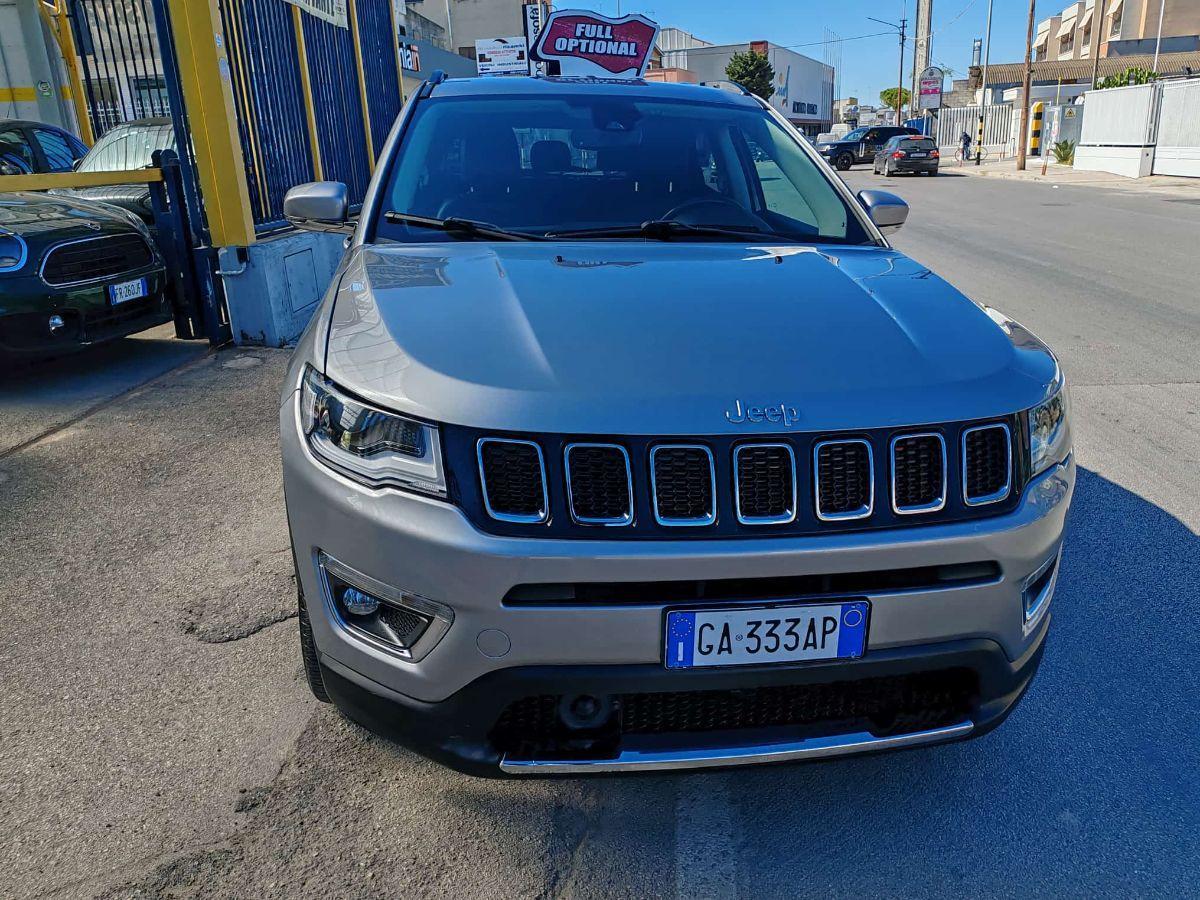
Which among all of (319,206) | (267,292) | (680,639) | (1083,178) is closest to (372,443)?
(680,639)

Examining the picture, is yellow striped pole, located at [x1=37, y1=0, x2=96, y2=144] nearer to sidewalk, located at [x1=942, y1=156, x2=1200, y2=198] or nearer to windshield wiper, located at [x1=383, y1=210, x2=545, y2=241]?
windshield wiper, located at [x1=383, y1=210, x2=545, y2=241]

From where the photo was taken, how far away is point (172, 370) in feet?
21.6

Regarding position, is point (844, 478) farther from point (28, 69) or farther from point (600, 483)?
point (28, 69)

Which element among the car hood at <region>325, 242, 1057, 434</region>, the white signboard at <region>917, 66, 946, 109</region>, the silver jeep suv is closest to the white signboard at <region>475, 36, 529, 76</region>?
the white signboard at <region>917, 66, 946, 109</region>

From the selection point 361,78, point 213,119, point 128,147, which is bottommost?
point 128,147

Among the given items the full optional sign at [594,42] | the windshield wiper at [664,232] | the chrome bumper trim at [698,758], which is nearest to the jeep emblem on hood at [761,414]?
the chrome bumper trim at [698,758]

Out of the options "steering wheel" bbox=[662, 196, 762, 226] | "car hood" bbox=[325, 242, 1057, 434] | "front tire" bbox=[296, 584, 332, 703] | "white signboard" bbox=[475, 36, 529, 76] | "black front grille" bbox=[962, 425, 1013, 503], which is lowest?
"front tire" bbox=[296, 584, 332, 703]

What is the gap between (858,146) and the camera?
119ft

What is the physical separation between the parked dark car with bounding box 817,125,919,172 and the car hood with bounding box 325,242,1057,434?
35179mm

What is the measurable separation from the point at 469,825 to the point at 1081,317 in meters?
7.09

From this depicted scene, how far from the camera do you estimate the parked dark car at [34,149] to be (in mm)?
8742

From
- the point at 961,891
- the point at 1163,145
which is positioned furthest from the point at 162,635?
the point at 1163,145

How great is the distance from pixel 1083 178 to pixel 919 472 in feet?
91.1

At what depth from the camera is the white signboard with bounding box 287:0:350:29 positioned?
29.4 ft
